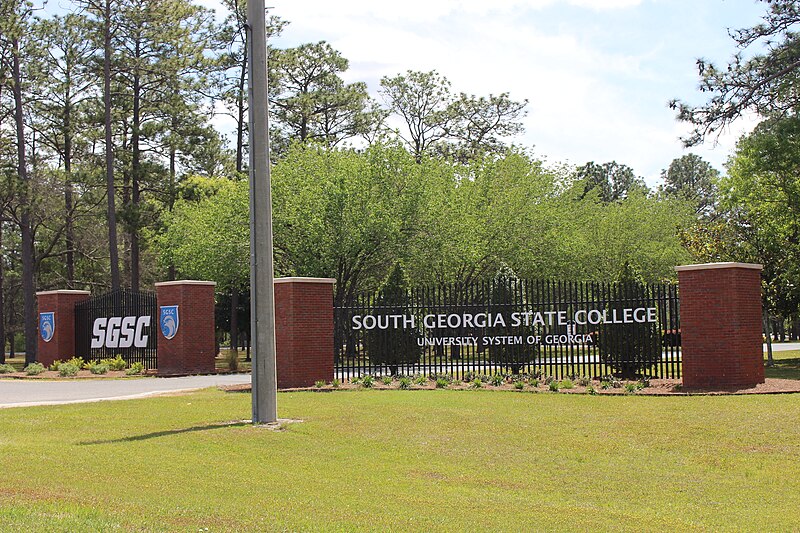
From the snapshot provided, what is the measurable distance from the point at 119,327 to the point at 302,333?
13258mm

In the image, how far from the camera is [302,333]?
21.2m

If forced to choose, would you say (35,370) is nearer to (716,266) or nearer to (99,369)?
(99,369)

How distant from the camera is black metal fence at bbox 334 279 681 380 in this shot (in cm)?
1995

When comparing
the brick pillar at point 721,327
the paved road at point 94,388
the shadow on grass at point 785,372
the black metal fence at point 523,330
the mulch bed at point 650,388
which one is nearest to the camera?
the mulch bed at point 650,388

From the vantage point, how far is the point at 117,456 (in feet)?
35.4

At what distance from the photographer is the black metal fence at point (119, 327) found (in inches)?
1209

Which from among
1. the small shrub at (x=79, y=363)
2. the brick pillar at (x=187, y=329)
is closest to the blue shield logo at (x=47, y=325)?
the small shrub at (x=79, y=363)

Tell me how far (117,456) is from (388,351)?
1273 cm

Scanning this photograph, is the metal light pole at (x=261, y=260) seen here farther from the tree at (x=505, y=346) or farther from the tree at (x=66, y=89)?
the tree at (x=66, y=89)

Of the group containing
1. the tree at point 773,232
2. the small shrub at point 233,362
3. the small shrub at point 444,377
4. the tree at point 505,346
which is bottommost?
Result: the small shrub at point 233,362

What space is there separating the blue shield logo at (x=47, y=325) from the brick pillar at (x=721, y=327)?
80.1ft

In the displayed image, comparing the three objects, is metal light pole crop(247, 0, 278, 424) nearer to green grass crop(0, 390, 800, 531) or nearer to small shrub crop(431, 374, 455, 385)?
green grass crop(0, 390, 800, 531)

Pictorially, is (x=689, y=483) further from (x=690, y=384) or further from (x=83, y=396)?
(x=83, y=396)

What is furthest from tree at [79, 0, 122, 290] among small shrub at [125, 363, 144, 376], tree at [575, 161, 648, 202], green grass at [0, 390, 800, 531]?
tree at [575, 161, 648, 202]
